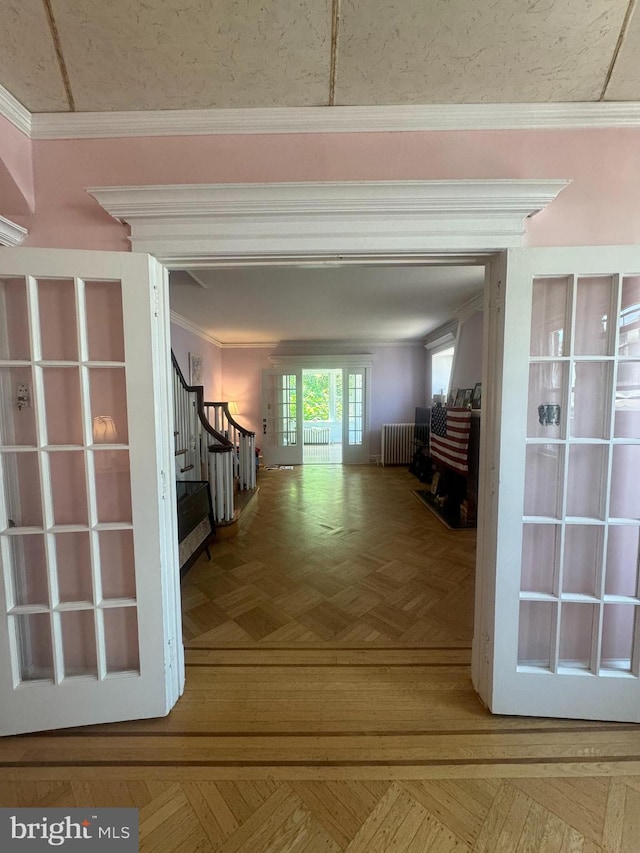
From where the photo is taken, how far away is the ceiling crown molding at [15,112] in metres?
1.23

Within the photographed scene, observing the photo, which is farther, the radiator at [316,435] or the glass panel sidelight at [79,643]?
the radiator at [316,435]

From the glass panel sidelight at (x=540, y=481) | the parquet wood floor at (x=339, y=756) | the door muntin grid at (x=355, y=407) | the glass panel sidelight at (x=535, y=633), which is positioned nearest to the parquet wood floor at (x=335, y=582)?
the parquet wood floor at (x=339, y=756)

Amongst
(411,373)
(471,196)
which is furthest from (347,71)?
(411,373)

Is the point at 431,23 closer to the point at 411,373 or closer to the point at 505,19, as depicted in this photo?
the point at 505,19

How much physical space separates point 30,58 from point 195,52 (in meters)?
0.58

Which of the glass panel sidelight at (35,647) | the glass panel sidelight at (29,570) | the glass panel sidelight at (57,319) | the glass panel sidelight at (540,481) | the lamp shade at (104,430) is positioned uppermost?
the glass panel sidelight at (57,319)

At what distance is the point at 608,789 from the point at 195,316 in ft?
17.6

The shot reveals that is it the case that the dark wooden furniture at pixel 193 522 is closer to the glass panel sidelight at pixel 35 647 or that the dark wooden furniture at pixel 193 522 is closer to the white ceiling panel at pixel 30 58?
the glass panel sidelight at pixel 35 647

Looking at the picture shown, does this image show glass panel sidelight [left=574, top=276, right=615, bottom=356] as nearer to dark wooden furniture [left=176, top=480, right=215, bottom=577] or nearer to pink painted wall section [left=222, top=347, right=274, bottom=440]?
dark wooden furniture [left=176, top=480, right=215, bottom=577]

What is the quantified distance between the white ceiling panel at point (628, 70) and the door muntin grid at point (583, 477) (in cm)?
69

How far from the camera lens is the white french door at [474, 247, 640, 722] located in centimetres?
132

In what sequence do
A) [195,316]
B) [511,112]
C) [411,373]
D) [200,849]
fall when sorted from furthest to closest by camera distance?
[411,373], [195,316], [511,112], [200,849]

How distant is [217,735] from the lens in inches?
53.3

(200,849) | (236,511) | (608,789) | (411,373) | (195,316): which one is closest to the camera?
(200,849)
